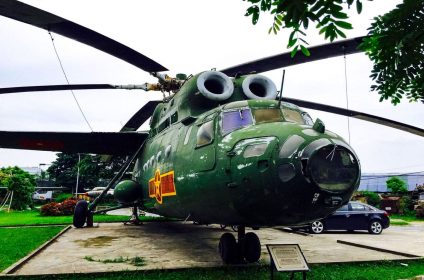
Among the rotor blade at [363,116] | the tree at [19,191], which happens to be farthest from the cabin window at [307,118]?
the tree at [19,191]

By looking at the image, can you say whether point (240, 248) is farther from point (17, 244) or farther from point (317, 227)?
point (317, 227)

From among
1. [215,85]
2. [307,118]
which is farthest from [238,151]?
[215,85]

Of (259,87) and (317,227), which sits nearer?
(259,87)

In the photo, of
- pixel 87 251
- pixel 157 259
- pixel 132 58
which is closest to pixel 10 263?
pixel 87 251

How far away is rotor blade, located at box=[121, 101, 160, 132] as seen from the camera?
15297 mm

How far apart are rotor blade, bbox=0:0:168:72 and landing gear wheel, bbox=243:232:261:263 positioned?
549 cm

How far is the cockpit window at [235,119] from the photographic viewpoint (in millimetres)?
7711

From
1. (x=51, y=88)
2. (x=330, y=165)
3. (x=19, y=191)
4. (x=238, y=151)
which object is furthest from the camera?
(x=19, y=191)

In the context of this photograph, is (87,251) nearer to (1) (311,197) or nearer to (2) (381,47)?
(1) (311,197)

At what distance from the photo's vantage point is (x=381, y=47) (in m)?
3.77

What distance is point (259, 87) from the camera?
1059 centimetres

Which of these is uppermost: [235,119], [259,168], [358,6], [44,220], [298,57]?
[298,57]

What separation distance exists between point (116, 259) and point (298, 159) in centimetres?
563

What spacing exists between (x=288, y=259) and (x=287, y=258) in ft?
0.09
